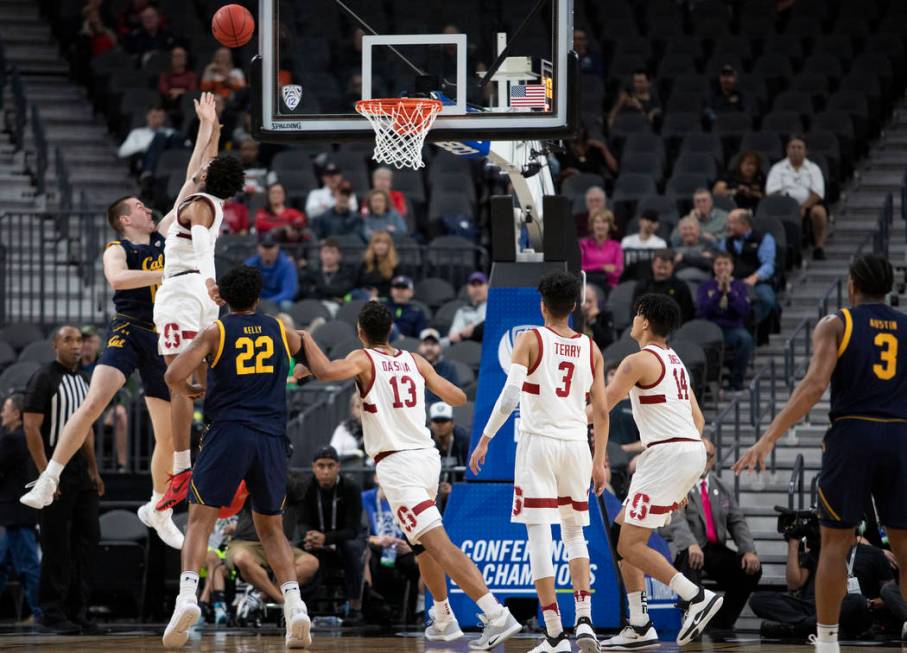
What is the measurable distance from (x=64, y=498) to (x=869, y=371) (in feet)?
22.0

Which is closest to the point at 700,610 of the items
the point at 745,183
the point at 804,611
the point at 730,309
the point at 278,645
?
the point at 804,611

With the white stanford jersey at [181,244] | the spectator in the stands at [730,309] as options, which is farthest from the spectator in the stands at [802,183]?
the white stanford jersey at [181,244]

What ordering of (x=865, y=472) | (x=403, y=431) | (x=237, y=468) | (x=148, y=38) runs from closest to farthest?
(x=865, y=472) < (x=237, y=468) < (x=403, y=431) < (x=148, y=38)

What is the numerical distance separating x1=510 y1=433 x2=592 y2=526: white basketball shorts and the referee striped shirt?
174 inches

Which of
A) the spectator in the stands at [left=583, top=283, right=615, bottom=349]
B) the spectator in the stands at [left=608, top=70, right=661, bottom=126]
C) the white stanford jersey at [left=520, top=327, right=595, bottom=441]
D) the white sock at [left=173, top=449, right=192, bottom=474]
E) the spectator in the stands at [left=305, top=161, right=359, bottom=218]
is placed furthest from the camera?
the spectator in the stands at [left=608, top=70, right=661, bottom=126]

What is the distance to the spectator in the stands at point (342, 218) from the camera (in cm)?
1778

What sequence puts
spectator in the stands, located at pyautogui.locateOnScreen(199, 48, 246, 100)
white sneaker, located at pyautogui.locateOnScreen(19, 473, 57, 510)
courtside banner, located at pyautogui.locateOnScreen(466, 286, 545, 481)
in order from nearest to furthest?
1. white sneaker, located at pyautogui.locateOnScreen(19, 473, 57, 510)
2. courtside banner, located at pyautogui.locateOnScreen(466, 286, 545, 481)
3. spectator in the stands, located at pyautogui.locateOnScreen(199, 48, 246, 100)

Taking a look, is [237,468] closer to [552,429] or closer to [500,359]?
[552,429]

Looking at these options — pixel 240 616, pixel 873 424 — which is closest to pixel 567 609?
pixel 240 616

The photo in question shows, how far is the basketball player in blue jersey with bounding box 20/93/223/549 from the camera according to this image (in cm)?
1038

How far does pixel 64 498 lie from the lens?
40.2 ft

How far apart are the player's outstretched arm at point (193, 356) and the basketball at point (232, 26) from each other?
7.39ft

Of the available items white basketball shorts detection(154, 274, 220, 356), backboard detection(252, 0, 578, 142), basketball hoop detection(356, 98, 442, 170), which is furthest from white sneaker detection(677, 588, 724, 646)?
white basketball shorts detection(154, 274, 220, 356)

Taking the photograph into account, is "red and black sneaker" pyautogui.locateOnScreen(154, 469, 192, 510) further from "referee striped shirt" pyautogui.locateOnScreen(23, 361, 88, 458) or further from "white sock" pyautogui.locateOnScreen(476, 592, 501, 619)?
"referee striped shirt" pyautogui.locateOnScreen(23, 361, 88, 458)
